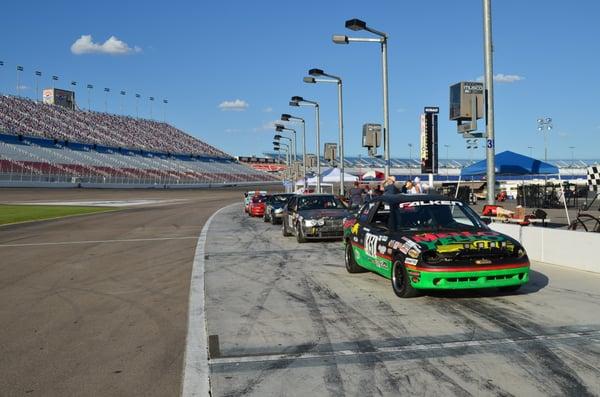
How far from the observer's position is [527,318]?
673 centimetres

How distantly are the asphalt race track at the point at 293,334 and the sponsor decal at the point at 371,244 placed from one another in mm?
497

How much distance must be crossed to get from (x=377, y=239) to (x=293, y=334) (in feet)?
10.0

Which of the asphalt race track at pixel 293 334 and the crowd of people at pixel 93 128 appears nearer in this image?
the asphalt race track at pixel 293 334

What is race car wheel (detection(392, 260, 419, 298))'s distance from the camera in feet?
25.6

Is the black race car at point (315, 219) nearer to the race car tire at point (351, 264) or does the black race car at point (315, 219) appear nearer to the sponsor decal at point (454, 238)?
the race car tire at point (351, 264)

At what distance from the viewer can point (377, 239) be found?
894 centimetres

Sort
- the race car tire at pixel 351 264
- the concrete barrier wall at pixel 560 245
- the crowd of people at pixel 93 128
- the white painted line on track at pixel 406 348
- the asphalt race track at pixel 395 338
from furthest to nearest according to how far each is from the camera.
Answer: the crowd of people at pixel 93 128
the race car tire at pixel 351 264
the concrete barrier wall at pixel 560 245
the white painted line on track at pixel 406 348
the asphalt race track at pixel 395 338

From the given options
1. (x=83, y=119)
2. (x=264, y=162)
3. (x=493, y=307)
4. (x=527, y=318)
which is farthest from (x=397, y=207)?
(x=264, y=162)

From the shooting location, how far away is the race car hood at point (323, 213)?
612 inches

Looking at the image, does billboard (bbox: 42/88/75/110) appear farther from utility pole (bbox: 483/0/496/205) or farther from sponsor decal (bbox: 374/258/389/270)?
sponsor decal (bbox: 374/258/389/270)

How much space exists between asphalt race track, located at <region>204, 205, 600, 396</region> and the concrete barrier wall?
0.37 metres

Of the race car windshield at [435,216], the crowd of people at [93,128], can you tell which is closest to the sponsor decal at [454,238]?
the race car windshield at [435,216]

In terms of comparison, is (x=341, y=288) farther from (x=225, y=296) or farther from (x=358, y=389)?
(x=358, y=389)

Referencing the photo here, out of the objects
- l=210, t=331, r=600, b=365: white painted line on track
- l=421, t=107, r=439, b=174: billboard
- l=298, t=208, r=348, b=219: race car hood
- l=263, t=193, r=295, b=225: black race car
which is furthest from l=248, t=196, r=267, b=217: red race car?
l=210, t=331, r=600, b=365: white painted line on track
